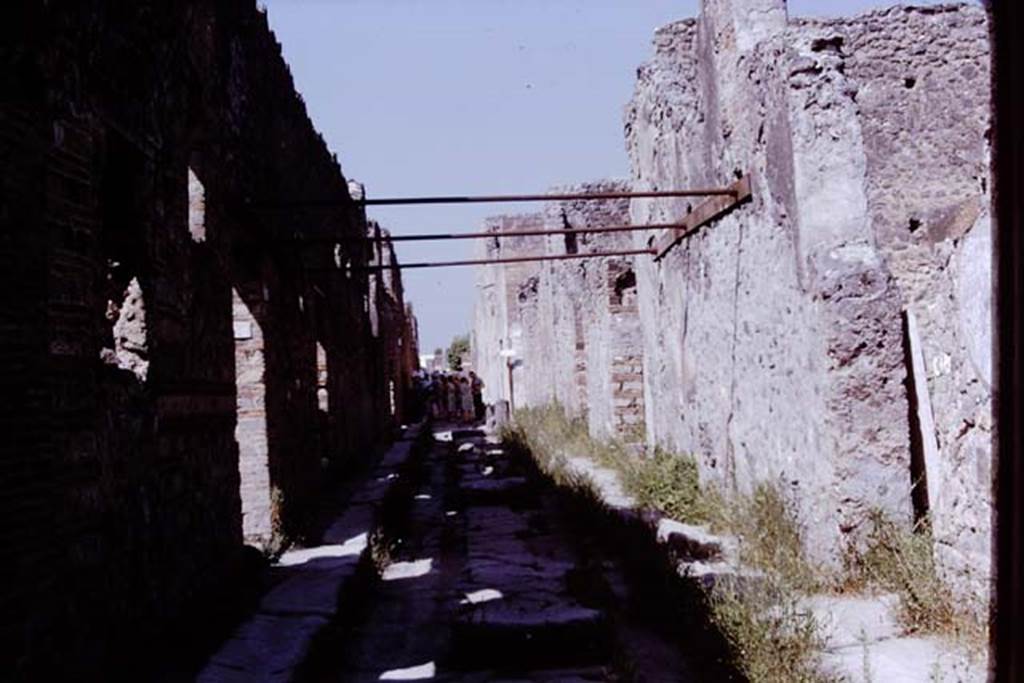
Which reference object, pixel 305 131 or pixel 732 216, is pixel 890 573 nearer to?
pixel 732 216

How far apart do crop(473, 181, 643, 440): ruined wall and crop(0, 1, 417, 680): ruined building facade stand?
2559mm

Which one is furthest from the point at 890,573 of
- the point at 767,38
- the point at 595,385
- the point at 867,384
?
the point at 595,385

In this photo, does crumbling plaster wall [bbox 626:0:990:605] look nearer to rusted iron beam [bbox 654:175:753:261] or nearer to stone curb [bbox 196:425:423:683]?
rusted iron beam [bbox 654:175:753:261]

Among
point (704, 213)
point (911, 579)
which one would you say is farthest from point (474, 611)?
point (704, 213)

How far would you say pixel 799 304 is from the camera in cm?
554

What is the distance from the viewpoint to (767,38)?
235 inches

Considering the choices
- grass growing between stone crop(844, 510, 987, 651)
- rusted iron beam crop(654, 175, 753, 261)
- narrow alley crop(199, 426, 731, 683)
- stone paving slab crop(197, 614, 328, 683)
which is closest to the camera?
stone paving slab crop(197, 614, 328, 683)

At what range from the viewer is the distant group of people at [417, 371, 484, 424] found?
31.3 metres

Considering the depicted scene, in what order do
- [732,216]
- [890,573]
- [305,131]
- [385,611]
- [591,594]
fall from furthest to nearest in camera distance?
[305,131], [732,216], [385,611], [591,594], [890,573]

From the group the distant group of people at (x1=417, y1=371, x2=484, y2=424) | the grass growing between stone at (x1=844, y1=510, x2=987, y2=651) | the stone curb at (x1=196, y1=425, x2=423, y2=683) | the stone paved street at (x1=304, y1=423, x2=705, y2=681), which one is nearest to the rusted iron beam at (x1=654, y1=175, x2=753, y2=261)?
the grass growing between stone at (x1=844, y1=510, x2=987, y2=651)

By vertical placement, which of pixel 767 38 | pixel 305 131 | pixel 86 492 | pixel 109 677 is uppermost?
pixel 305 131

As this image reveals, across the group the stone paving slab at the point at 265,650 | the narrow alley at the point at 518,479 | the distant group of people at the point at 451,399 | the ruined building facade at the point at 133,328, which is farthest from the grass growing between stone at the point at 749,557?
the distant group of people at the point at 451,399

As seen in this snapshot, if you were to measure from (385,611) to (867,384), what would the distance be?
297 centimetres

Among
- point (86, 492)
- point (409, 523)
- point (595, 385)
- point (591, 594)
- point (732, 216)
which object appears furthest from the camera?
point (595, 385)
